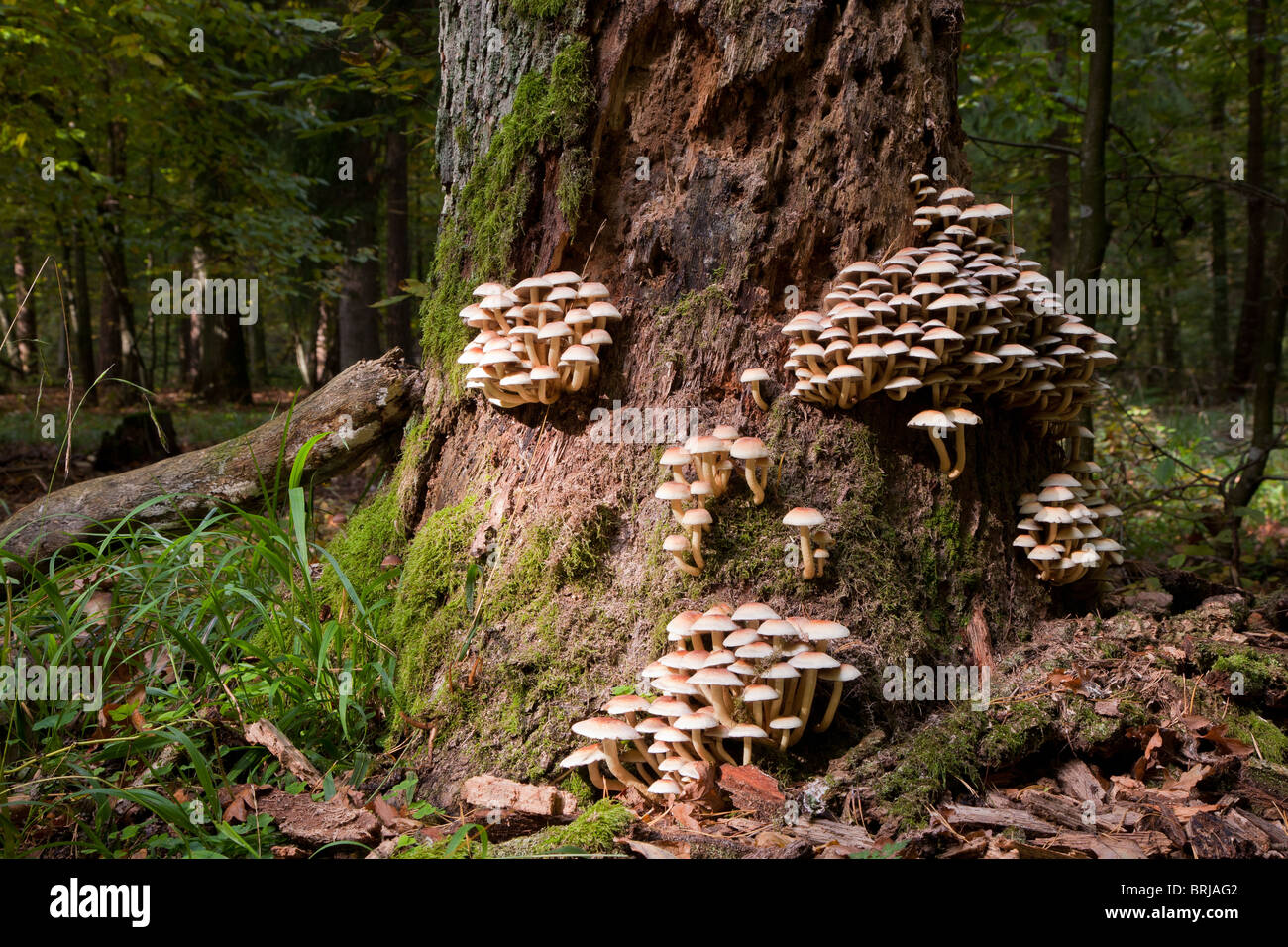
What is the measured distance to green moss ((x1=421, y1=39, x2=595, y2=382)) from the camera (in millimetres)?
3504

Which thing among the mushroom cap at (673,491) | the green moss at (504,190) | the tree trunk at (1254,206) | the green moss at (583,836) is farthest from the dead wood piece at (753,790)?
the tree trunk at (1254,206)

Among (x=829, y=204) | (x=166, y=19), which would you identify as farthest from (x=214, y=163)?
(x=829, y=204)

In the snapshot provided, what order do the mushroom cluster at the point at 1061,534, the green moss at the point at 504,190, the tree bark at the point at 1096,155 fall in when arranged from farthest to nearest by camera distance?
the tree bark at the point at 1096,155
the green moss at the point at 504,190
the mushroom cluster at the point at 1061,534

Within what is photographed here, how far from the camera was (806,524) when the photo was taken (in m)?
2.83

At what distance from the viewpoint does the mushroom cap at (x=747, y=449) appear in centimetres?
Result: 285

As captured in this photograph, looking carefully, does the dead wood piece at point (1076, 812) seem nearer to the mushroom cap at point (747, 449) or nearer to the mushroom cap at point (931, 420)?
the mushroom cap at point (931, 420)

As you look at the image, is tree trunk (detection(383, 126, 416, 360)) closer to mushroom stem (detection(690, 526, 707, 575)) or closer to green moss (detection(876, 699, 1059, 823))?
mushroom stem (detection(690, 526, 707, 575))

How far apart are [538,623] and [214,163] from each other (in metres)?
12.0

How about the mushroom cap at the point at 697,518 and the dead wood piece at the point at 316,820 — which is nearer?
the dead wood piece at the point at 316,820

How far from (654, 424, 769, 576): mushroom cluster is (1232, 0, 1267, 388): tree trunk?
208 inches

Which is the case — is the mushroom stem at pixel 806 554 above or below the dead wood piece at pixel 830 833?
above

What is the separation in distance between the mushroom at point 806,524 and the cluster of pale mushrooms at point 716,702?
314mm

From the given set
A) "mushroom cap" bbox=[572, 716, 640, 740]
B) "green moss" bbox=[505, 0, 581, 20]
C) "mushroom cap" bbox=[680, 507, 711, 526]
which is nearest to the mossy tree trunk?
"green moss" bbox=[505, 0, 581, 20]
